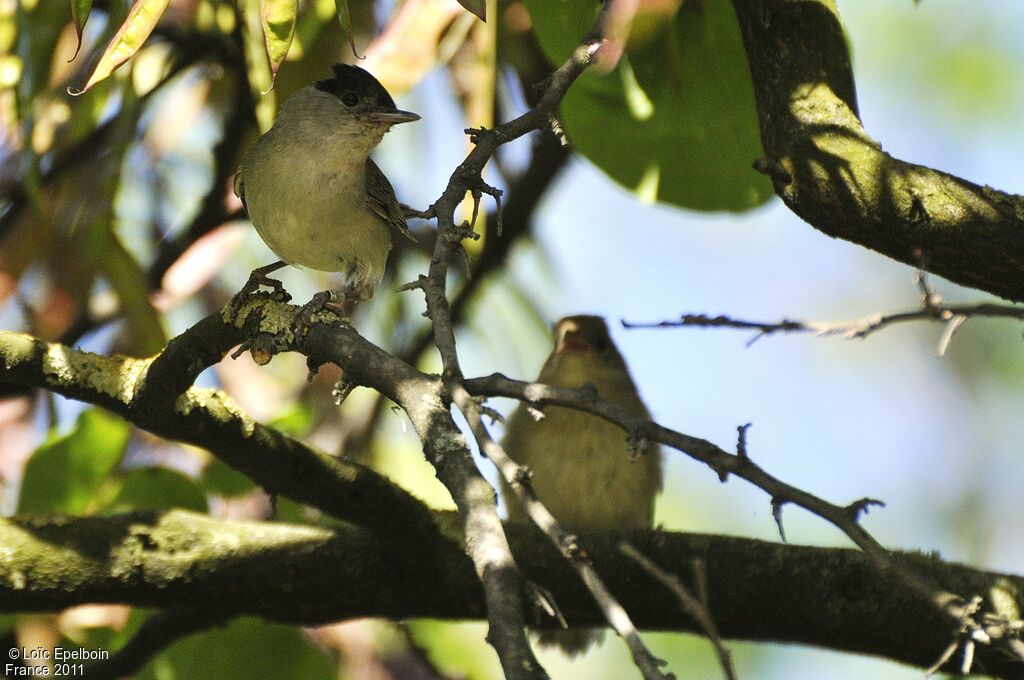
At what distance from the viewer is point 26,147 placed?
380 centimetres

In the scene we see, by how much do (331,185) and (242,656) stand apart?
1562 millimetres

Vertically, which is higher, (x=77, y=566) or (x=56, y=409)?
(x=56, y=409)

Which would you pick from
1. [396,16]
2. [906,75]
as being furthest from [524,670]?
[906,75]

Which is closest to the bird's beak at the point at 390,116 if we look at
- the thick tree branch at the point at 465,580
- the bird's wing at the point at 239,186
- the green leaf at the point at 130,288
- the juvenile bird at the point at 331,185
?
the juvenile bird at the point at 331,185

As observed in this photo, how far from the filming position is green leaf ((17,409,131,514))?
3.60m

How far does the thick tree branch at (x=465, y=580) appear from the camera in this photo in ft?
10.4

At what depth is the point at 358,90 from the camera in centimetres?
420

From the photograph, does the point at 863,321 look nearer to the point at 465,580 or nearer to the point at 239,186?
the point at 465,580

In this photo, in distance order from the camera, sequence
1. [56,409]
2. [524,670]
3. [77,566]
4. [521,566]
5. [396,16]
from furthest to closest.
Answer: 1. [56,409]
2. [396,16]
3. [521,566]
4. [77,566]
5. [524,670]

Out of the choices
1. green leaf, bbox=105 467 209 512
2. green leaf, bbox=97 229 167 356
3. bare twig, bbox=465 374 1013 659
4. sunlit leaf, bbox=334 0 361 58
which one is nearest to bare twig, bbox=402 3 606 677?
bare twig, bbox=465 374 1013 659

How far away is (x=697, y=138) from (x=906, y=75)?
5229 mm

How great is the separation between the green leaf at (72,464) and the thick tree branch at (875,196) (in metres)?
2.19

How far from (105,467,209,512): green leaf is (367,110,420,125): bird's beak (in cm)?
140

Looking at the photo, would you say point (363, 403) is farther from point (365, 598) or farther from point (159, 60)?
point (365, 598)
